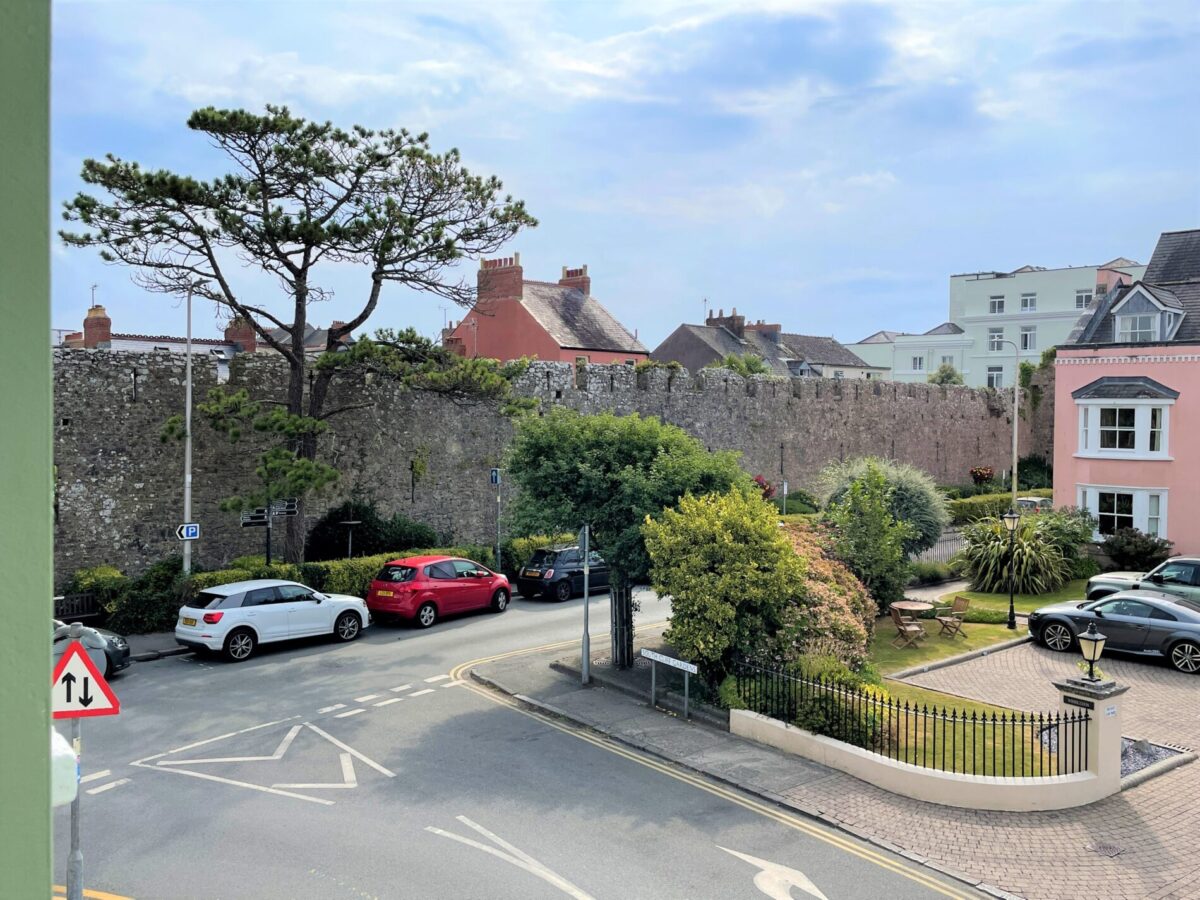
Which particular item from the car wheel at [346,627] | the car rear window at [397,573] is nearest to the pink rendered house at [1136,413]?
the car rear window at [397,573]

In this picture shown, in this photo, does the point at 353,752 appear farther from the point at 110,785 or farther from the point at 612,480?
the point at 612,480

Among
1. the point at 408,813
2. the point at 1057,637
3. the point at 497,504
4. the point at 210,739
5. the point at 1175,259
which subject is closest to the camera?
the point at 408,813

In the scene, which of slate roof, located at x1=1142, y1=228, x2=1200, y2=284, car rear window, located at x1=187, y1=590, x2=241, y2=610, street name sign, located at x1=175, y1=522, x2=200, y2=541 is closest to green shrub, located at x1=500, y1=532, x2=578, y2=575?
street name sign, located at x1=175, y1=522, x2=200, y2=541

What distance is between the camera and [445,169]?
884 inches

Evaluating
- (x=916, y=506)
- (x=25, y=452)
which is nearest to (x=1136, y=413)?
(x=916, y=506)

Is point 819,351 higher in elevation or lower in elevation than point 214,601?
higher

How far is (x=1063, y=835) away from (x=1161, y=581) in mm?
12814

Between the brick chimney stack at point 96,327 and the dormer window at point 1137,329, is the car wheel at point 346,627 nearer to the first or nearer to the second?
the brick chimney stack at point 96,327

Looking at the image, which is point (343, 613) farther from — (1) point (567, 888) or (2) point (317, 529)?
(1) point (567, 888)

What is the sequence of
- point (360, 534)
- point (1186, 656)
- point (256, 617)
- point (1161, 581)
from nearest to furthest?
1. point (1186, 656)
2. point (256, 617)
3. point (1161, 581)
4. point (360, 534)

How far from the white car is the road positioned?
190 centimetres

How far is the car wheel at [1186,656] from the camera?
55.5 feet

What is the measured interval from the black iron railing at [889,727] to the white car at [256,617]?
9354 millimetres

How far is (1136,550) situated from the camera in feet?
84.6
